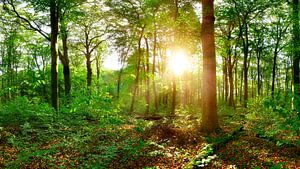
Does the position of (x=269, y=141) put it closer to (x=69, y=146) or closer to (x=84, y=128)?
(x=69, y=146)

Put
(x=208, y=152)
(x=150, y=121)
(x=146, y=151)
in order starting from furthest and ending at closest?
(x=150, y=121), (x=146, y=151), (x=208, y=152)

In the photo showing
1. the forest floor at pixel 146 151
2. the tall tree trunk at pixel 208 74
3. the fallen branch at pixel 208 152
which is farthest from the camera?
the tall tree trunk at pixel 208 74

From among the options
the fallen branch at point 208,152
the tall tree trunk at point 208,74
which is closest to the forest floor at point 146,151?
the fallen branch at point 208,152

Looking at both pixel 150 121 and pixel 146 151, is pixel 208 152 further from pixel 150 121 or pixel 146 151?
pixel 150 121

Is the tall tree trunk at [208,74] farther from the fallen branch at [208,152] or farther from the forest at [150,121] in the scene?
the fallen branch at [208,152]

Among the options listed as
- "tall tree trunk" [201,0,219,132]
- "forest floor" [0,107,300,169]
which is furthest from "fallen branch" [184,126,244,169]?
"tall tree trunk" [201,0,219,132]

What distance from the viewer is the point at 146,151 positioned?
9.05 m

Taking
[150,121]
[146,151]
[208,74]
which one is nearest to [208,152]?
[146,151]

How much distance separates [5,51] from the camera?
1719 inches

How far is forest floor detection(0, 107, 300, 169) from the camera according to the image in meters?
7.37

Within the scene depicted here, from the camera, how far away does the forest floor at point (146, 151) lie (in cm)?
737

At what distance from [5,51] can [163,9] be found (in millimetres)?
28487

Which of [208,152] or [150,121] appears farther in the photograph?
[150,121]

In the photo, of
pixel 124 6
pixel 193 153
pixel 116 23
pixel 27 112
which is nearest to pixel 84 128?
pixel 27 112
